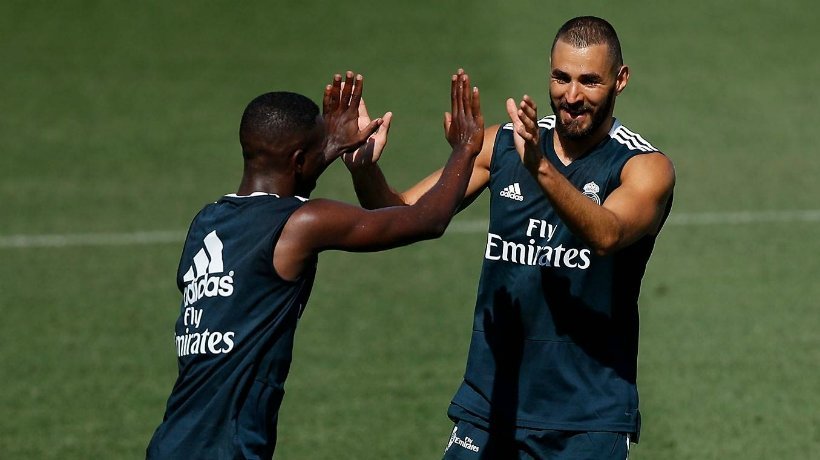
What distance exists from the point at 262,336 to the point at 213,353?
0.20m

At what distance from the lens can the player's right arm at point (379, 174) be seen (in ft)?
20.9

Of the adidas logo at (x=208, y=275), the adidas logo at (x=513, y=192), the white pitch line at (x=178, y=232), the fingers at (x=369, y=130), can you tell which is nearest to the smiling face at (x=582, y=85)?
the adidas logo at (x=513, y=192)

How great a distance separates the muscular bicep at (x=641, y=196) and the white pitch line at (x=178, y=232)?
6.74m

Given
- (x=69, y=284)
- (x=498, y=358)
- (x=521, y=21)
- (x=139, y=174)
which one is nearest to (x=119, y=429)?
(x=69, y=284)

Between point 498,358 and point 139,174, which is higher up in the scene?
point 139,174

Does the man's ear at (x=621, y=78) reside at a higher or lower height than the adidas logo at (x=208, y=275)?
higher

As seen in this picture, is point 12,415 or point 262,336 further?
point 12,415

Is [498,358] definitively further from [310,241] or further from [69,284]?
[69,284]

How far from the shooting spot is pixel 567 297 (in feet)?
20.4

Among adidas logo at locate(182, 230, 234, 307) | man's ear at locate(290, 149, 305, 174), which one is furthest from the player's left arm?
adidas logo at locate(182, 230, 234, 307)

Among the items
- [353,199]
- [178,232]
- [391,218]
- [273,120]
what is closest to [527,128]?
[391,218]

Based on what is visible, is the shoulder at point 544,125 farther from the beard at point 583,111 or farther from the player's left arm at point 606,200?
the player's left arm at point 606,200

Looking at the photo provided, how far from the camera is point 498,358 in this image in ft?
20.9

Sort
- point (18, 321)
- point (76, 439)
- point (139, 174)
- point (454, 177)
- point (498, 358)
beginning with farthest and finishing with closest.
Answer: point (139, 174) → point (18, 321) → point (76, 439) → point (498, 358) → point (454, 177)
